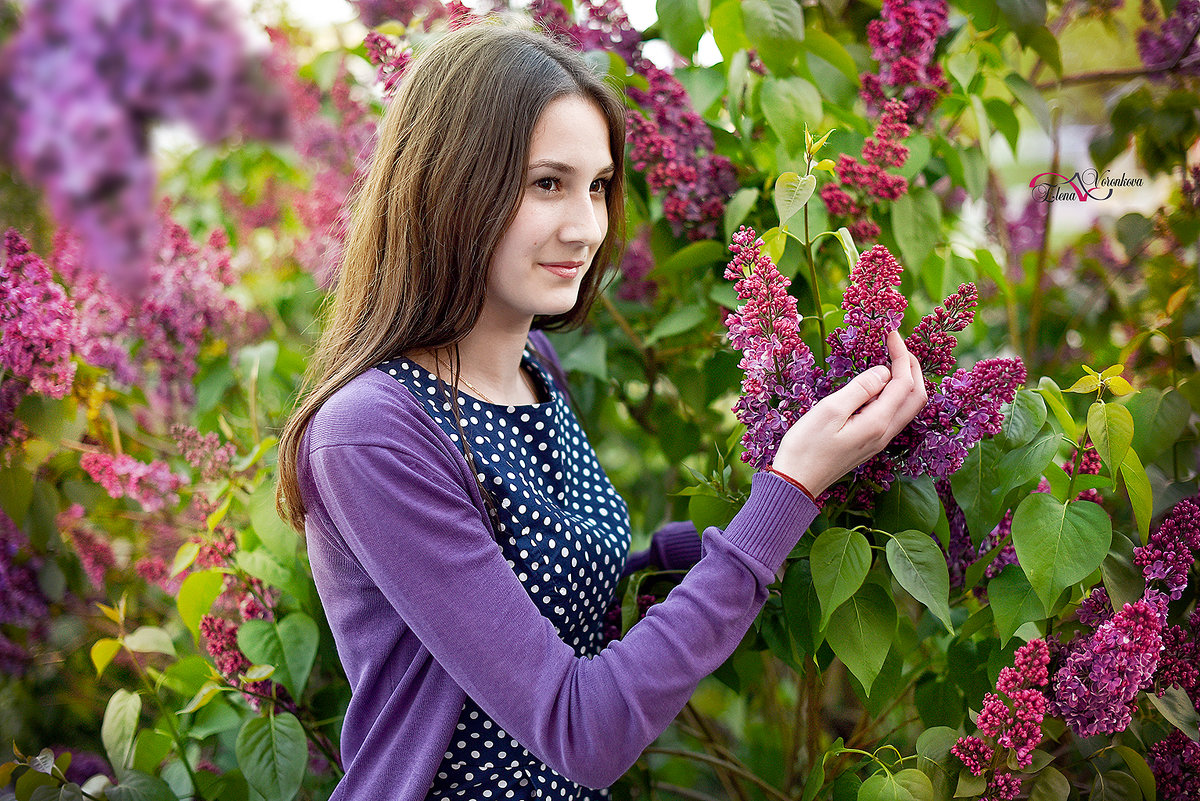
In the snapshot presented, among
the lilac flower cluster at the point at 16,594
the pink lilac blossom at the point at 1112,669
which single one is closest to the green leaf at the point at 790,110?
the pink lilac blossom at the point at 1112,669

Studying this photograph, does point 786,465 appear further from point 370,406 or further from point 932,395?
point 370,406

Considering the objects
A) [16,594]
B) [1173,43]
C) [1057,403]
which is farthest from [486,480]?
[1173,43]

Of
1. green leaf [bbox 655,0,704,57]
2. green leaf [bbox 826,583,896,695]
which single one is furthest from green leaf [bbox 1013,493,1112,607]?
green leaf [bbox 655,0,704,57]

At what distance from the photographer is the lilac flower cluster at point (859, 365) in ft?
2.54

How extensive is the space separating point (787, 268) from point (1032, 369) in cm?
89

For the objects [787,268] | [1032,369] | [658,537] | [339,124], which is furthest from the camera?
[339,124]

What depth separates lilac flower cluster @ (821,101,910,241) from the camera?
1.03m

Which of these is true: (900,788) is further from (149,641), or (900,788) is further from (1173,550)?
(149,641)

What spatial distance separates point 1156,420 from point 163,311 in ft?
4.83

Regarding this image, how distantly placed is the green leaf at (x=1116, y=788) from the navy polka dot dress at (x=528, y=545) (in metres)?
0.55

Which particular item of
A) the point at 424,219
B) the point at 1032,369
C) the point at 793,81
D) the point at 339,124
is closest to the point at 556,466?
the point at 424,219

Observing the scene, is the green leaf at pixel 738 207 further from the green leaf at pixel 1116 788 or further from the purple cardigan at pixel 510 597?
the green leaf at pixel 1116 788

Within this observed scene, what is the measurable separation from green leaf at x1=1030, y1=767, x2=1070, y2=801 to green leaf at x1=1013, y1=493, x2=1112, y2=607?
0.64 feet

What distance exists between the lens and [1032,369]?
1.66 m
